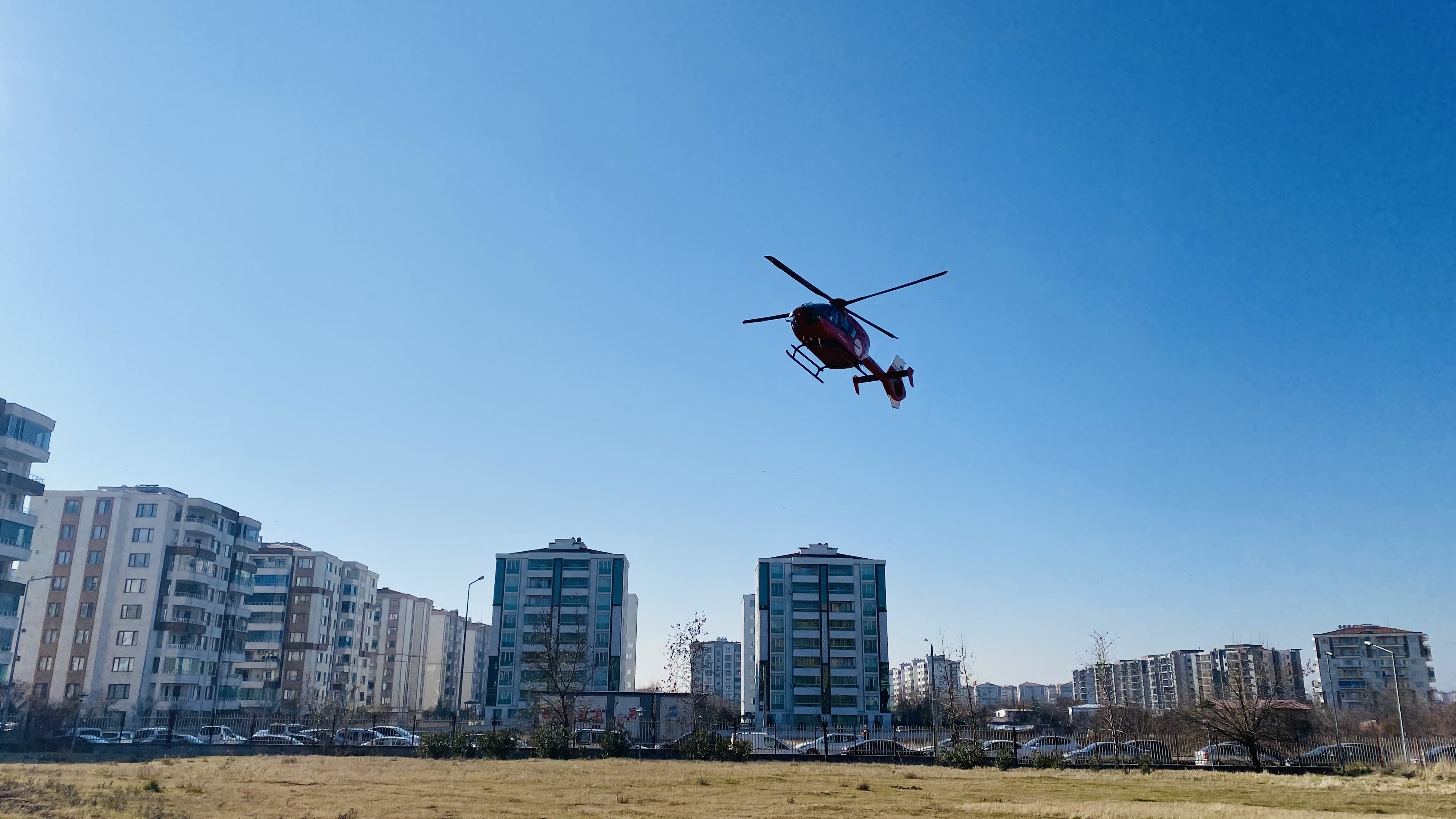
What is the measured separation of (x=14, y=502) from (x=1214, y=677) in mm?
122057

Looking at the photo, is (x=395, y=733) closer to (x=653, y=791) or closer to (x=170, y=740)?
(x=170, y=740)

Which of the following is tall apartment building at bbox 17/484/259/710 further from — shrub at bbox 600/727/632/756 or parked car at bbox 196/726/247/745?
shrub at bbox 600/727/632/756

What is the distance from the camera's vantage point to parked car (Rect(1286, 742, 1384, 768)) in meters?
43.7

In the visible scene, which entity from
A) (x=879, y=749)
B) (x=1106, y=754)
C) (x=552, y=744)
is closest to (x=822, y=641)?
(x=879, y=749)

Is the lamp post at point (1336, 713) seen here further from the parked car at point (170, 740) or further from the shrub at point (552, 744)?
the parked car at point (170, 740)

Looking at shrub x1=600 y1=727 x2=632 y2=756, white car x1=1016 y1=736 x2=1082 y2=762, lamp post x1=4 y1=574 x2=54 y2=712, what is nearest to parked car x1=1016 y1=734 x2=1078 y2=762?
white car x1=1016 y1=736 x2=1082 y2=762

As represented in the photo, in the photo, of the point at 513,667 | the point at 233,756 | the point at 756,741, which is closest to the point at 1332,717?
the point at 756,741

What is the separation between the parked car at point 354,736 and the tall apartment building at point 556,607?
4607 centimetres

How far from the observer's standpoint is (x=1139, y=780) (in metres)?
36.3

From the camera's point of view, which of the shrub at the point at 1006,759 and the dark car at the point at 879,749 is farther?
the dark car at the point at 879,749

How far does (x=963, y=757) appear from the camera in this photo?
135ft

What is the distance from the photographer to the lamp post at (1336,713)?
43062 millimetres

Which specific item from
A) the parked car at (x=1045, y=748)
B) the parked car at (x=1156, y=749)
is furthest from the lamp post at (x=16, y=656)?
the parked car at (x=1156, y=749)

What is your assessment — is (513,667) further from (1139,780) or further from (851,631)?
(1139,780)
